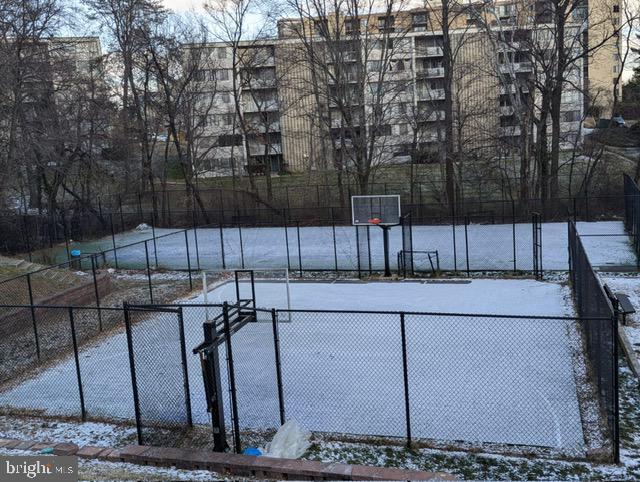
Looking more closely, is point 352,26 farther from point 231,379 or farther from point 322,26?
point 231,379

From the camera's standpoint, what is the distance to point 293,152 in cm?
5175

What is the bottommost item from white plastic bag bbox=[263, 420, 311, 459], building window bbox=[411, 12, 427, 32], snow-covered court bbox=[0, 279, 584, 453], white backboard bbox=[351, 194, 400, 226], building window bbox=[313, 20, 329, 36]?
snow-covered court bbox=[0, 279, 584, 453]

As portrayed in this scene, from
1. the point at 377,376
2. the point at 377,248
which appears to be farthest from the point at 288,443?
the point at 377,248

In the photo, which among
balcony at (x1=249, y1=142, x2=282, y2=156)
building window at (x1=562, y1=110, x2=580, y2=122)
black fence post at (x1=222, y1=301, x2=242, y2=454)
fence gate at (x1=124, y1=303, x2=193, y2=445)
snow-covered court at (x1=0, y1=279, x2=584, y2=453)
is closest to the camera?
black fence post at (x1=222, y1=301, x2=242, y2=454)

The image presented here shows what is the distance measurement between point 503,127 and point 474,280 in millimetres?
18912

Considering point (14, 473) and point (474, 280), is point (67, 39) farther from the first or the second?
point (14, 473)

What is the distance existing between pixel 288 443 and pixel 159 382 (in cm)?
291

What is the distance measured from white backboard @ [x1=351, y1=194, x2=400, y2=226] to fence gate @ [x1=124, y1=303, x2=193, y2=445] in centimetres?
788

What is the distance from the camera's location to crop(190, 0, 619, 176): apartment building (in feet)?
98.8

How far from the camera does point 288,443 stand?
702cm

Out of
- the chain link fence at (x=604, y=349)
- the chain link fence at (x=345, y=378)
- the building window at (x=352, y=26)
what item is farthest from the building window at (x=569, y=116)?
the chain link fence at (x=604, y=349)

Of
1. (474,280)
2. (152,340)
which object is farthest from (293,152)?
(152,340)

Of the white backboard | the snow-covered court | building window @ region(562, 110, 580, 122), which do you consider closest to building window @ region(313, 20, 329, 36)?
building window @ region(562, 110, 580, 122)

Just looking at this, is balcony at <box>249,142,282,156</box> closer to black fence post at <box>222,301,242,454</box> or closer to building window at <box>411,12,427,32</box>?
building window at <box>411,12,427,32</box>
